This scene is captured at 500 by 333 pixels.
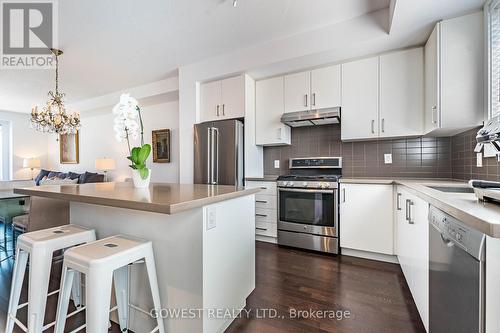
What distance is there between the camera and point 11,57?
3.05 meters

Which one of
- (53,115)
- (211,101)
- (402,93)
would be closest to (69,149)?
(53,115)

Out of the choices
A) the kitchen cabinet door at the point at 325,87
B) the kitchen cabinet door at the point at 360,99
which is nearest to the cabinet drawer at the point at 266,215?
the kitchen cabinet door at the point at 360,99

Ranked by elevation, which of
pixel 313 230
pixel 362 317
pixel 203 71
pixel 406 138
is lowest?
pixel 362 317

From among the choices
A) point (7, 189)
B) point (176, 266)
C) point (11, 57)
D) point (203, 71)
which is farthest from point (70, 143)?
point (176, 266)

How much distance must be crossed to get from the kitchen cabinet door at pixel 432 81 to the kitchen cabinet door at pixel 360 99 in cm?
44

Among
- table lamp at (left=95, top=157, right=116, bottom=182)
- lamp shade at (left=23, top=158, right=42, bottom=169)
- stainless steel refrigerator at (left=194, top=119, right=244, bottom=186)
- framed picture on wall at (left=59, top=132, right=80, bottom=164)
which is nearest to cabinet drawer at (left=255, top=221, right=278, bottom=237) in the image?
stainless steel refrigerator at (left=194, top=119, right=244, bottom=186)

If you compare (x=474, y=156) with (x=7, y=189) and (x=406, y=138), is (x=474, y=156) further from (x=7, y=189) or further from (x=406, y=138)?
(x=7, y=189)

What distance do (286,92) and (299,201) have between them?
1.46 m

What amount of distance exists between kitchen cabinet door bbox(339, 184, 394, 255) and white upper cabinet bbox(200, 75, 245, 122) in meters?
1.71

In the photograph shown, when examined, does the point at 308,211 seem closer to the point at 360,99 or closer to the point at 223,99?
the point at 360,99

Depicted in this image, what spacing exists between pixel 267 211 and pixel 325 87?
1.75 meters

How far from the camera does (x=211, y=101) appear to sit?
329 centimetres

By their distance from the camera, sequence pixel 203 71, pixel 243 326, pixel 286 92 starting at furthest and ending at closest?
pixel 203 71
pixel 286 92
pixel 243 326

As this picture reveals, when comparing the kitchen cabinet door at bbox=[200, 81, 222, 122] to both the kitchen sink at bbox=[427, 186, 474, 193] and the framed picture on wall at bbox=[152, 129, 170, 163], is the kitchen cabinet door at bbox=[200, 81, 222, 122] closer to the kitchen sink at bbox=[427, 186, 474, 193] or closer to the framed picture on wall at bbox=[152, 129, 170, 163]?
the framed picture on wall at bbox=[152, 129, 170, 163]
